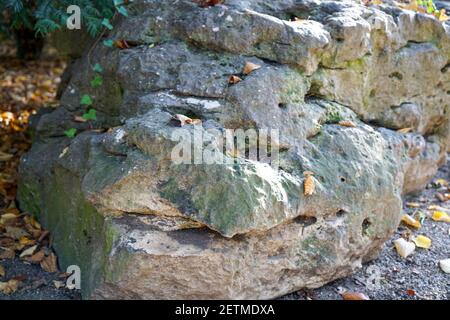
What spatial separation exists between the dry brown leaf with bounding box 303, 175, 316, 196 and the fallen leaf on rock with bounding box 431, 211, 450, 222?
1.50 metres

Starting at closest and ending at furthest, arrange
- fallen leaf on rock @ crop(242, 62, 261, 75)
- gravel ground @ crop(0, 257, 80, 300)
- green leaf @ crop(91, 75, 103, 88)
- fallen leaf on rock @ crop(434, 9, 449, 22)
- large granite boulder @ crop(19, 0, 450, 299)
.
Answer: large granite boulder @ crop(19, 0, 450, 299), gravel ground @ crop(0, 257, 80, 300), fallen leaf on rock @ crop(242, 62, 261, 75), green leaf @ crop(91, 75, 103, 88), fallen leaf on rock @ crop(434, 9, 449, 22)

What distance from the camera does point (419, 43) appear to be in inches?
152

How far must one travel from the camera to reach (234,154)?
2.65 meters

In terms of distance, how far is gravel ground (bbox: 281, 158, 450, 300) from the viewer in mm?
2944

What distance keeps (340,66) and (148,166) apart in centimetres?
145

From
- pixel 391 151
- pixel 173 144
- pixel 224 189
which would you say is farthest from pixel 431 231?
pixel 173 144

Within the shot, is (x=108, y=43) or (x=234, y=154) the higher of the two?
(x=108, y=43)

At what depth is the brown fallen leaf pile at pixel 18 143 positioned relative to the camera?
3.19 m

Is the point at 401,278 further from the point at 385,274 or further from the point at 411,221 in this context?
the point at 411,221

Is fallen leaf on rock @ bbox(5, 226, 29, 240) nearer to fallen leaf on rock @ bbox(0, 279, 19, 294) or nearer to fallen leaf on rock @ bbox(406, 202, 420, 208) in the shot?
fallen leaf on rock @ bbox(0, 279, 19, 294)

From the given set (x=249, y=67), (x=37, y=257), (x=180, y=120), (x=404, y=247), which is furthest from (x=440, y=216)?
(x=37, y=257)

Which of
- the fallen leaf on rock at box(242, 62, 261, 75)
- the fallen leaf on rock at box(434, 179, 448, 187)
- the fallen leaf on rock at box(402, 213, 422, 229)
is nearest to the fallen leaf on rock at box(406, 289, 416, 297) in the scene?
the fallen leaf on rock at box(402, 213, 422, 229)

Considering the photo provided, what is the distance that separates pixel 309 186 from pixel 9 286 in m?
1.71
